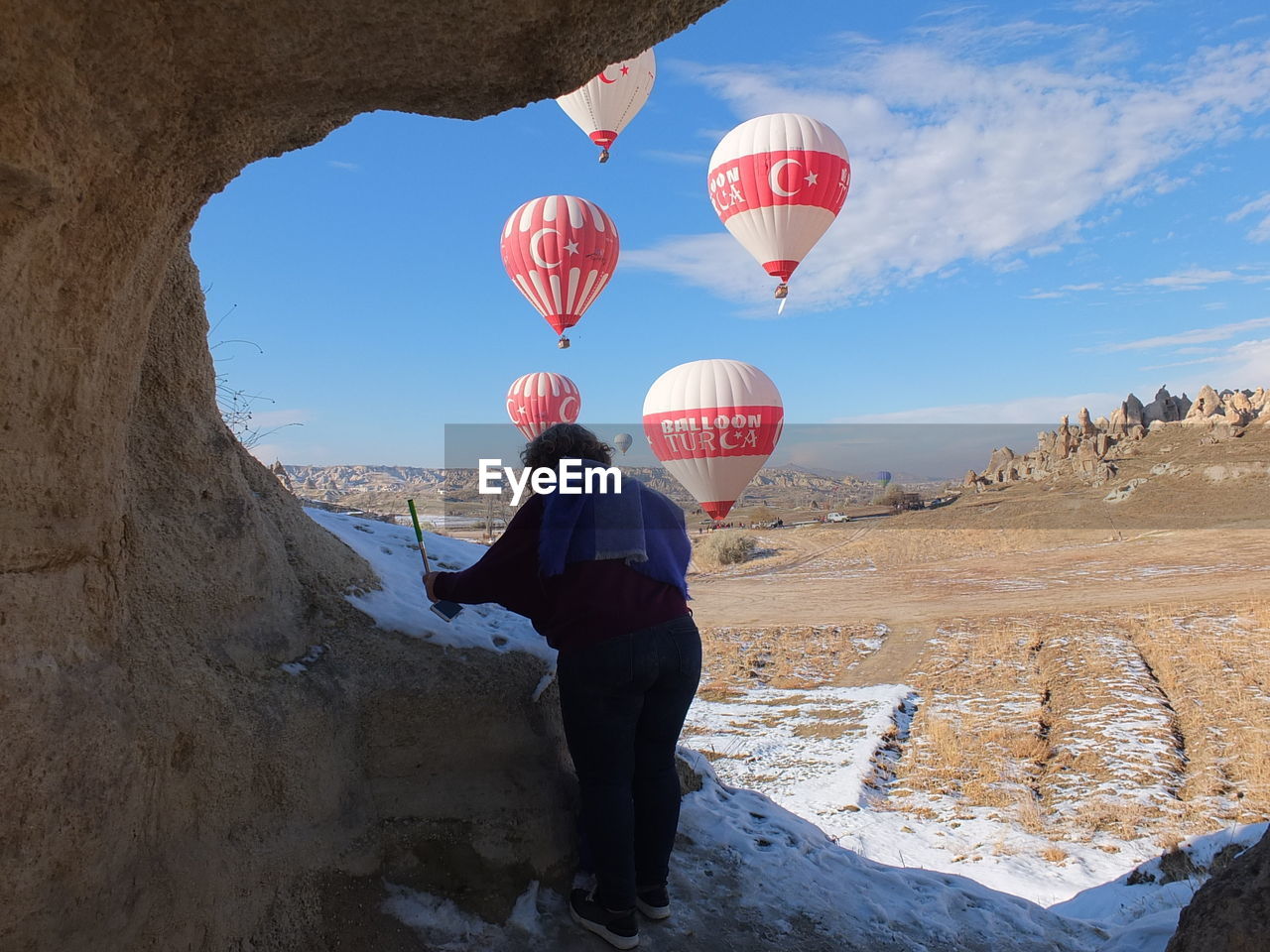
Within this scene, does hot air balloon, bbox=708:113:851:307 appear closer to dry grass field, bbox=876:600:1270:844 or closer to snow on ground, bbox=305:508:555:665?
dry grass field, bbox=876:600:1270:844

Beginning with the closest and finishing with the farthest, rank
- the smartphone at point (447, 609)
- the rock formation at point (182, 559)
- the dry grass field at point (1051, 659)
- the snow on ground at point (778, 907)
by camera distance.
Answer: the rock formation at point (182, 559), the snow on ground at point (778, 907), the smartphone at point (447, 609), the dry grass field at point (1051, 659)

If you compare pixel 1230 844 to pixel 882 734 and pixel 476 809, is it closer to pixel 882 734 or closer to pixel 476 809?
pixel 882 734

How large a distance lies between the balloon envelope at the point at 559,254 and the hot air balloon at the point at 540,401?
877 cm

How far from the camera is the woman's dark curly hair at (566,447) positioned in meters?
3.01

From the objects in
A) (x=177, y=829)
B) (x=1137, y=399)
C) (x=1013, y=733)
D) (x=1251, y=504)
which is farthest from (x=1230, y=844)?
(x=1137, y=399)

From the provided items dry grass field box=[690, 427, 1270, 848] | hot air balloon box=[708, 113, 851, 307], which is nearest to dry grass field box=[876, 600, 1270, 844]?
dry grass field box=[690, 427, 1270, 848]

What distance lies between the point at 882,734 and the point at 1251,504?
27.0 meters

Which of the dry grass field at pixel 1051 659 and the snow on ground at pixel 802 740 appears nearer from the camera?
the dry grass field at pixel 1051 659

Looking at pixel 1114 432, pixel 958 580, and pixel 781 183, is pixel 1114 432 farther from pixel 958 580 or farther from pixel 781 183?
pixel 781 183

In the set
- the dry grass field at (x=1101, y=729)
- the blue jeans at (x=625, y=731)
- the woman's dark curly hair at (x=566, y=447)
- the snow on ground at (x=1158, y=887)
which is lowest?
the dry grass field at (x=1101, y=729)

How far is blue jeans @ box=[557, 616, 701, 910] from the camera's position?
272 centimetres

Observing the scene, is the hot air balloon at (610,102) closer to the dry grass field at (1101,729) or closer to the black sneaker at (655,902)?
the dry grass field at (1101,729)

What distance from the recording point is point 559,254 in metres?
19.7

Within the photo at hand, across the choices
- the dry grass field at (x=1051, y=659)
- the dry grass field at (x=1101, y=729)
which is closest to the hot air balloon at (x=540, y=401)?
the dry grass field at (x=1051, y=659)
